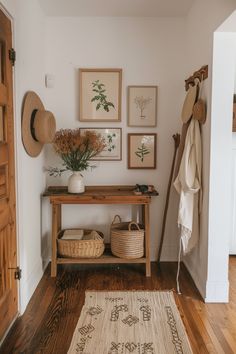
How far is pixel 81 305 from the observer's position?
8.20 ft

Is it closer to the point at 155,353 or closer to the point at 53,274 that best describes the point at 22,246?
the point at 53,274

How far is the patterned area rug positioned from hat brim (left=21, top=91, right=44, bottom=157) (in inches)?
50.4

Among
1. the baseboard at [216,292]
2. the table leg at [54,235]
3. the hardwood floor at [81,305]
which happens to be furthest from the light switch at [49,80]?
the baseboard at [216,292]

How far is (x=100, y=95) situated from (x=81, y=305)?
6.56 ft

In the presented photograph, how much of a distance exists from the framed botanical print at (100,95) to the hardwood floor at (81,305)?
154cm

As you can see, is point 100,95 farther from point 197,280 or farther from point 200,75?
point 197,280

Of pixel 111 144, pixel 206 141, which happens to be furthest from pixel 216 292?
pixel 111 144

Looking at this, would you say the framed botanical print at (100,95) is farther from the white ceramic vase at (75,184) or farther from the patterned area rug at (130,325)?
the patterned area rug at (130,325)

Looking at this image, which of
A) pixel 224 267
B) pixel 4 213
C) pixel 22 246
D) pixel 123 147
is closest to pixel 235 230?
pixel 224 267

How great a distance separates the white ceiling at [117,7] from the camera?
294 cm

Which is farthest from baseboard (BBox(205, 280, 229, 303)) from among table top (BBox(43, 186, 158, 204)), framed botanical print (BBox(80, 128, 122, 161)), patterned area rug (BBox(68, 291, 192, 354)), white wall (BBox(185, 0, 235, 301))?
framed botanical print (BBox(80, 128, 122, 161))

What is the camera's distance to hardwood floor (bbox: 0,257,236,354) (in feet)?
6.68

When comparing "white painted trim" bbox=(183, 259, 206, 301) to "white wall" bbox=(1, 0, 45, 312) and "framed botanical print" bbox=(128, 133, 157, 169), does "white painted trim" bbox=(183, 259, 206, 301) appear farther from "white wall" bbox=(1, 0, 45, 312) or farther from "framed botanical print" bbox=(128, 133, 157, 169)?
"white wall" bbox=(1, 0, 45, 312)

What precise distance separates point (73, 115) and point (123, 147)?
61 centimetres
